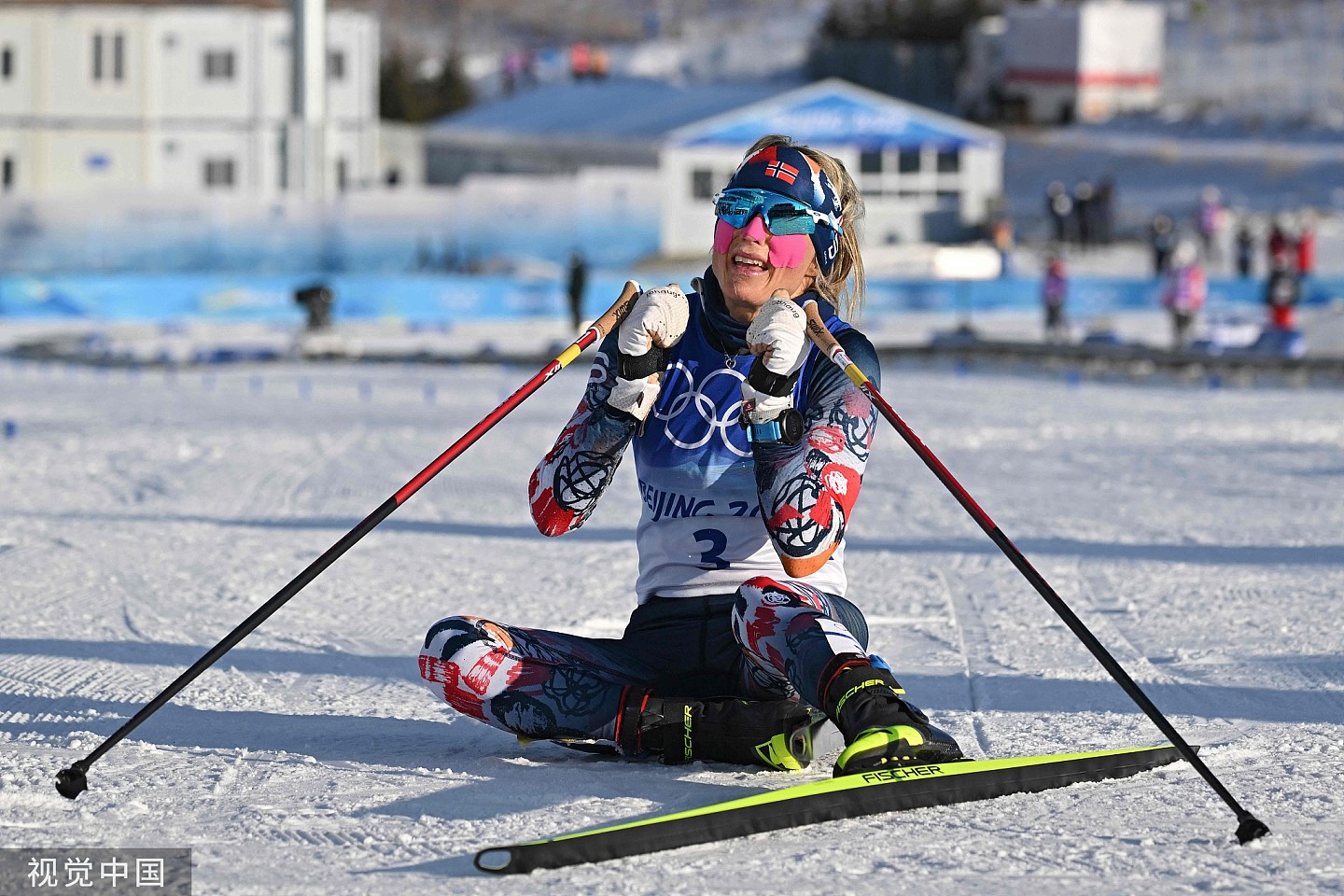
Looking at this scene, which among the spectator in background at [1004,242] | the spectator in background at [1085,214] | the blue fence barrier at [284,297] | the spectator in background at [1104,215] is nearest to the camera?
the blue fence barrier at [284,297]

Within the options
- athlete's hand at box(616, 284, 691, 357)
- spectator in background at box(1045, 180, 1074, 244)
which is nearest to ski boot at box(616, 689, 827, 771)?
athlete's hand at box(616, 284, 691, 357)

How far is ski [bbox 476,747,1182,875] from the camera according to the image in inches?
133

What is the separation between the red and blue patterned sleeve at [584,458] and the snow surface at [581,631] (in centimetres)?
56

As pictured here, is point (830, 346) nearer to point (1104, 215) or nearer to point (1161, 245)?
point (1161, 245)

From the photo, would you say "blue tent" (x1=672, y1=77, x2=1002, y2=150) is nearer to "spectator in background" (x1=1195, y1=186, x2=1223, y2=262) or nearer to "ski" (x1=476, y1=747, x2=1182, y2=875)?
"spectator in background" (x1=1195, y1=186, x2=1223, y2=262)

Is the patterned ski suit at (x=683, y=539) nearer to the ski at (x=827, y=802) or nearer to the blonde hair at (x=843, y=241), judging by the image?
the blonde hair at (x=843, y=241)

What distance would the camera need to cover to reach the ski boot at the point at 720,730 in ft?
→ 13.1

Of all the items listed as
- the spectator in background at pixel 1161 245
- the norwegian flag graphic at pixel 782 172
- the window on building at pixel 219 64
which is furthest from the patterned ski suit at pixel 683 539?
the window on building at pixel 219 64

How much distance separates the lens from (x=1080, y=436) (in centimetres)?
1214

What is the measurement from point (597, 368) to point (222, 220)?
22.8m

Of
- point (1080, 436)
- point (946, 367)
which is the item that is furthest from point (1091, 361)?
point (1080, 436)

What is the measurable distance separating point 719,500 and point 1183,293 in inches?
659

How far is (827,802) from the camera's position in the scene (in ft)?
11.9

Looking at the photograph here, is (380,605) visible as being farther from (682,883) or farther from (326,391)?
(326,391)
